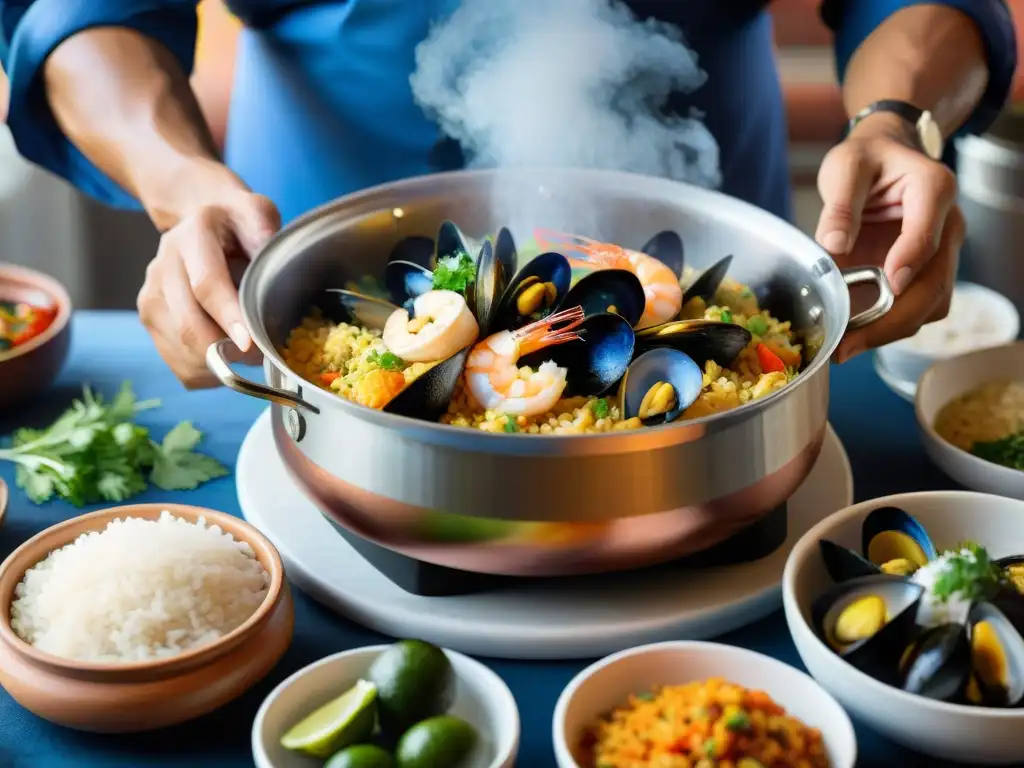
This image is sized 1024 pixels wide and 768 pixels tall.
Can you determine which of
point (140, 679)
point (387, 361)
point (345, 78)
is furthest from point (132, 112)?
point (140, 679)

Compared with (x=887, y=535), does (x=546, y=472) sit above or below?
above

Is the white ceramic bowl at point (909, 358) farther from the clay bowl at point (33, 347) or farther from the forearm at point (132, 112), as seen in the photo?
the clay bowl at point (33, 347)

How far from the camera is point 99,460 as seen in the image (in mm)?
1832

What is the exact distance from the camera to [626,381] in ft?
5.15

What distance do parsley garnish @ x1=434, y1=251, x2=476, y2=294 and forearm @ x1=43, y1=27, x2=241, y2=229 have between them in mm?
583

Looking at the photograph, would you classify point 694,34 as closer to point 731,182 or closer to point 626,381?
point 731,182

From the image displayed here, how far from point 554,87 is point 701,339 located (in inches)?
26.3

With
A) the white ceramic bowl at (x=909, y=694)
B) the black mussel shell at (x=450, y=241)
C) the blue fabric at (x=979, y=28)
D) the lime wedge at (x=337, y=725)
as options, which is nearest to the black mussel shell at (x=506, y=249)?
the black mussel shell at (x=450, y=241)

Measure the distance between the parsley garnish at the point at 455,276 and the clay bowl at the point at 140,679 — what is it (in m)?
0.53

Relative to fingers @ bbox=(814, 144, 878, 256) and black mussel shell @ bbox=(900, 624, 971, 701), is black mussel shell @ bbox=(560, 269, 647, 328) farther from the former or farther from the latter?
black mussel shell @ bbox=(900, 624, 971, 701)

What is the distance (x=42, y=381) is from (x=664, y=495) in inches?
48.5

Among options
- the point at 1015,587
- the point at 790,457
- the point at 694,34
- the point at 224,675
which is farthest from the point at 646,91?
the point at 224,675

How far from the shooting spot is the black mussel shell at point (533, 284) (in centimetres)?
171

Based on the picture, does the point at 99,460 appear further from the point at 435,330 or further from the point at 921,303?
the point at 921,303
